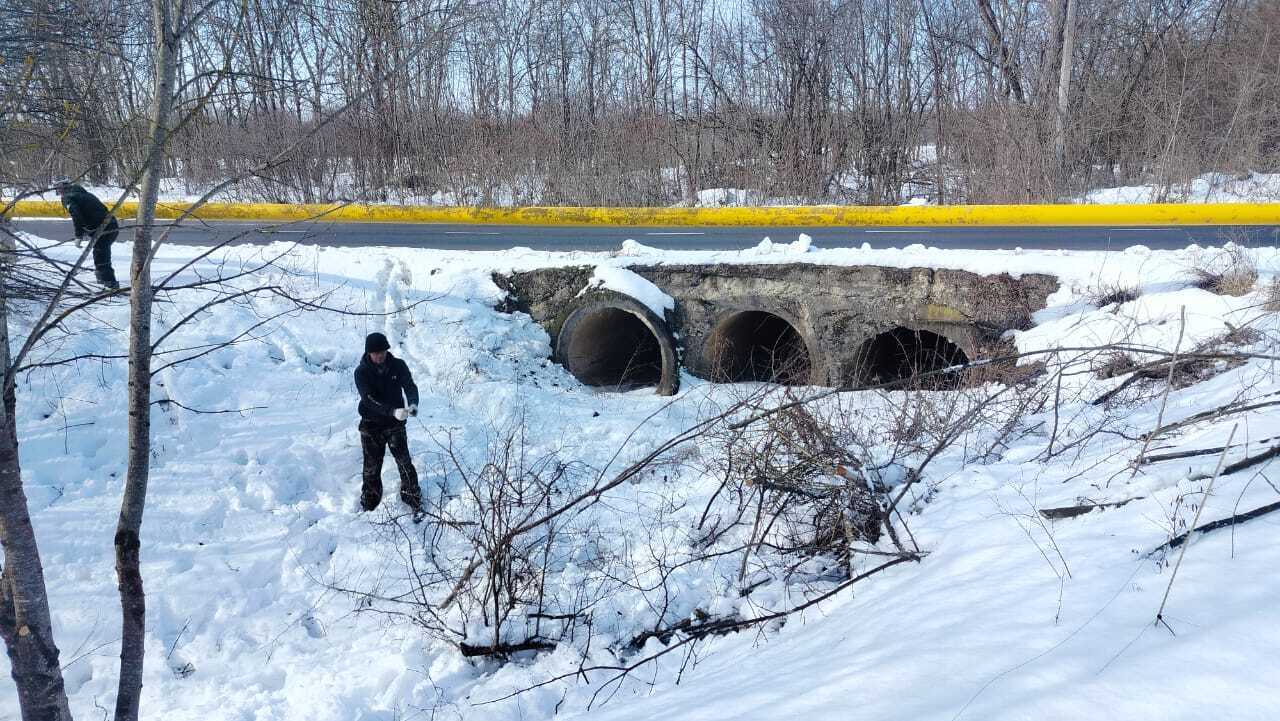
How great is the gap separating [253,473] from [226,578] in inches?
60.6

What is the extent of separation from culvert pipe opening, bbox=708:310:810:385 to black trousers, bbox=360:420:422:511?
4.46 m

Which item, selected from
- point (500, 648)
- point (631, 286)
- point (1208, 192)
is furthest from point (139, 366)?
point (1208, 192)

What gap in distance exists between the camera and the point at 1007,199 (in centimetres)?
1583

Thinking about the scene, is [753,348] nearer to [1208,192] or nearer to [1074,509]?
[1074,509]

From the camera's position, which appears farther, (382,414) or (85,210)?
(85,210)

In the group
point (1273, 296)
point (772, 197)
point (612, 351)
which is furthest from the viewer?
point (772, 197)

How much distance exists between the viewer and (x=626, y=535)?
253 inches

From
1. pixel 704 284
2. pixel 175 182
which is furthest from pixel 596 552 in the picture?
pixel 175 182

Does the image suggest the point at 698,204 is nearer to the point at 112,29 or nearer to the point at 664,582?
the point at 664,582

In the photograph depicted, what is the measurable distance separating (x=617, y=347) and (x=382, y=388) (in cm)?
589

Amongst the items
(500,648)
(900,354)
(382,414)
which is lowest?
(500,648)

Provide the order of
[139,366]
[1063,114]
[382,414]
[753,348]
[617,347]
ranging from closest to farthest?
[139,366]
[382,414]
[753,348]
[617,347]
[1063,114]

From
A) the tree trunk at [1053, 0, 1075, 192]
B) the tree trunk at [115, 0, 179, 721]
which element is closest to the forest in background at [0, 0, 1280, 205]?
the tree trunk at [1053, 0, 1075, 192]

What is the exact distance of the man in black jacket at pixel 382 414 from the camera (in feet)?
22.6
